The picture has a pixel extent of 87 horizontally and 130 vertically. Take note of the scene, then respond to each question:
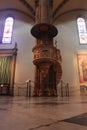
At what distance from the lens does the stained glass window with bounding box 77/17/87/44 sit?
1252cm

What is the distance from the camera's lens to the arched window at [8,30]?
12.2 m

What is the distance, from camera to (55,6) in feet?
40.2

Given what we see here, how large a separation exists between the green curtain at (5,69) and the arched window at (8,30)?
5.88 ft

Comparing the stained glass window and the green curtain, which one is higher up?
the stained glass window

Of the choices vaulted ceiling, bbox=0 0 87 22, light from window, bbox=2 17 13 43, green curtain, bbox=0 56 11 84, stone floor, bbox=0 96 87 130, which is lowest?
stone floor, bbox=0 96 87 130

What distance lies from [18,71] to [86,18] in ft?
27.5

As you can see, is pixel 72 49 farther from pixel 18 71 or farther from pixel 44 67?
pixel 44 67

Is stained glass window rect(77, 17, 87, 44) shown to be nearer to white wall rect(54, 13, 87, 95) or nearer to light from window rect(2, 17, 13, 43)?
white wall rect(54, 13, 87, 95)

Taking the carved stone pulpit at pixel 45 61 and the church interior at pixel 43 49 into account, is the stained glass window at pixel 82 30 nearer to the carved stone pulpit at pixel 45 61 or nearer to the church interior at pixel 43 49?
the church interior at pixel 43 49

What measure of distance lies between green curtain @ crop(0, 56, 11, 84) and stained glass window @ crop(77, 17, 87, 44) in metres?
6.56

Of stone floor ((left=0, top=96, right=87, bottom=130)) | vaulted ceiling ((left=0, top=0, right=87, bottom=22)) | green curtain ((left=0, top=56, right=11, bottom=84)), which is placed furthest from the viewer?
vaulted ceiling ((left=0, top=0, right=87, bottom=22))

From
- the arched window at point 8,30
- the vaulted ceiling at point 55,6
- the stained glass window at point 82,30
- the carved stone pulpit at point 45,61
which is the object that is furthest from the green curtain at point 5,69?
the stained glass window at point 82,30

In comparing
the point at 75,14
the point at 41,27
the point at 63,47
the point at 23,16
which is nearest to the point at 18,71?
the point at 63,47

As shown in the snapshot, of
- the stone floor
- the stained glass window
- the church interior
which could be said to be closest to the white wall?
the church interior
